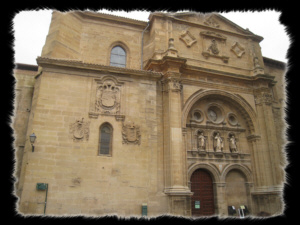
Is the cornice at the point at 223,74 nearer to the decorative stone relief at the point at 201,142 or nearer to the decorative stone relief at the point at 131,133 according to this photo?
the decorative stone relief at the point at 201,142

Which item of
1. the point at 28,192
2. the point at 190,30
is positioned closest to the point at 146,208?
the point at 28,192

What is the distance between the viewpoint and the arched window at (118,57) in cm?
1667

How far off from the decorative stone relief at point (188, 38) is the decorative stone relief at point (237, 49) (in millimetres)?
3295

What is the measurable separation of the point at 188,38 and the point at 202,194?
10.5 meters

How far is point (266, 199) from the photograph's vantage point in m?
14.9

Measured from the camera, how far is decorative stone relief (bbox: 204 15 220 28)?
1836 cm

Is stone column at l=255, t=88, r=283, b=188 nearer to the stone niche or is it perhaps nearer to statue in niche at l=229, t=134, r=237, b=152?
the stone niche

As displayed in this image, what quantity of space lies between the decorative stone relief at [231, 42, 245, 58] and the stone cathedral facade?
4.2 inches

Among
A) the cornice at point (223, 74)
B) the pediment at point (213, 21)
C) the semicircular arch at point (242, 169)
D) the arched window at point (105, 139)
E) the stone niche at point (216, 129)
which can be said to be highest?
the pediment at point (213, 21)

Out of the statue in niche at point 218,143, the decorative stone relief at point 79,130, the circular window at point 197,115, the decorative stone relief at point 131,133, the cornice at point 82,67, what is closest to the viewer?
the decorative stone relief at point 79,130

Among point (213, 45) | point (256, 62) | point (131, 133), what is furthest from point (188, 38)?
point (131, 133)

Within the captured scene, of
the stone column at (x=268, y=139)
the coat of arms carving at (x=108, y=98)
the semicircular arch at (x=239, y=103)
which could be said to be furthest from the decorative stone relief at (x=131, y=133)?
the stone column at (x=268, y=139)

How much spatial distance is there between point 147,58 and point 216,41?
5.54 meters

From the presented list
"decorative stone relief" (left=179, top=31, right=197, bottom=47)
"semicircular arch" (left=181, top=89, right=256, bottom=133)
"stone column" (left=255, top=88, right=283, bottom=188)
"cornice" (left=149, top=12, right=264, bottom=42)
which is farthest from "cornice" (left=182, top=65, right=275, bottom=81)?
"cornice" (left=149, top=12, right=264, bottom=42)
